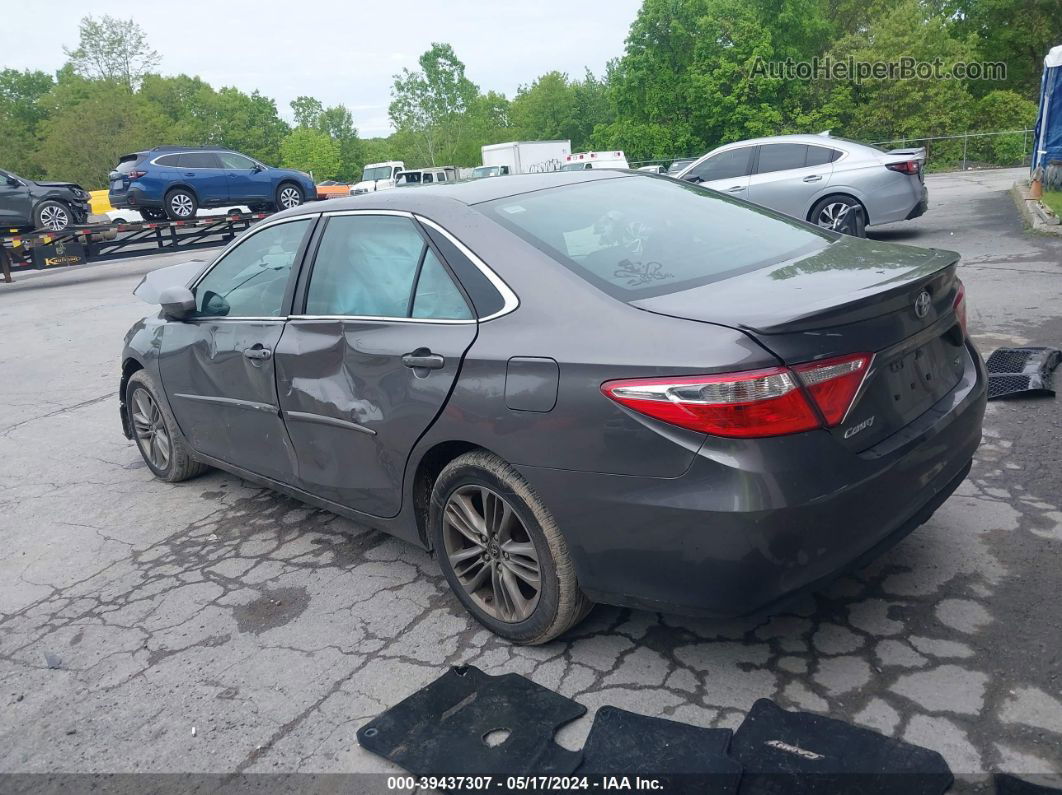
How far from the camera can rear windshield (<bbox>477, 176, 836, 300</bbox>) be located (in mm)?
2984

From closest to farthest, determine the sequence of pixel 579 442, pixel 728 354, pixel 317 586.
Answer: pixel 728 354, pixel 579 442, pixel 317 586

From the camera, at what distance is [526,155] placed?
133ft

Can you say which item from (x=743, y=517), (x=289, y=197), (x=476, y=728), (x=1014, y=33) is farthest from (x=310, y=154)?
(x=743, y=517)

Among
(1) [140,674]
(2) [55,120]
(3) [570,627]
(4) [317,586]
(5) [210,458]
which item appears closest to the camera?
(3) [570,627]

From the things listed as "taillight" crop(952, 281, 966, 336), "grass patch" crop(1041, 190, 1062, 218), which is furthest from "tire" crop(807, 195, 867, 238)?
"taillight" crop(952, 281, 966, 336)

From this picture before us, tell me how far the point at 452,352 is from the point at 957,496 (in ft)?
8.22

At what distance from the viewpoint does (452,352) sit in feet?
10.0

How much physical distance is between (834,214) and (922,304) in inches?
386

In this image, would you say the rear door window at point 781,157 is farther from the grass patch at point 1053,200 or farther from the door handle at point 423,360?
the door handle at point 423,360

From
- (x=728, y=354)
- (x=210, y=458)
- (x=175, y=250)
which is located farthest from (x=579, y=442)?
(x=175, y=250)

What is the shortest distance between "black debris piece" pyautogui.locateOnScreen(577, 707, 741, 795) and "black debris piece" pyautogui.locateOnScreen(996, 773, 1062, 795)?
2.16 feet

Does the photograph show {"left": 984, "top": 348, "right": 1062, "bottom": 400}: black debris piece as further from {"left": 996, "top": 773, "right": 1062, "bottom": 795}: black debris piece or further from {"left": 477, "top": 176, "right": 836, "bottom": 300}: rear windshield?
{"left": 996, "top": 773, "right": 1062, "bottom": 795}: black debris piece

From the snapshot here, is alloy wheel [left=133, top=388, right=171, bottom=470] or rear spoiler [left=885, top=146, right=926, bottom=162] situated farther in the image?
rear spoiler [left=885, top=146, right=926, bottom=162]

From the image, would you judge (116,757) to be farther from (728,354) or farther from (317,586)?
(728,354)
